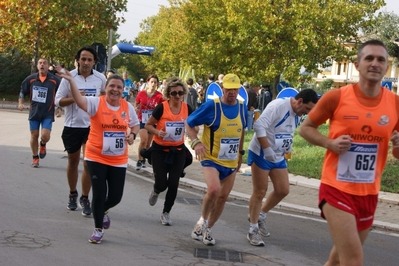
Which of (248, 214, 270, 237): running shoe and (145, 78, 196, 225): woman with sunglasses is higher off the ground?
(145, 78, 196, 225): woman with sunglasses

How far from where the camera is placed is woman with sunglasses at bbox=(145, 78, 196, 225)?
30.9ft

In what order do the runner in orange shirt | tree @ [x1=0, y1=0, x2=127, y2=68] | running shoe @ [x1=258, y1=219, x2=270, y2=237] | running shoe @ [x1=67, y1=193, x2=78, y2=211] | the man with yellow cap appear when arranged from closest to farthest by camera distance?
the runner in orange shirt, the man with yellow cap, running shoe @ [x1=258, y1=219, x2=270, y2=237], running shoe @ [x1=67, y1=193, x2=78, y2=211], tree @ [x1=0, y1=0, x2=127, y2=68]

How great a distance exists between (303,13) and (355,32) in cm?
300

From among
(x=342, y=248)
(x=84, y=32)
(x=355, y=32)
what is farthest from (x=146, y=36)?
(x=342, y=248)

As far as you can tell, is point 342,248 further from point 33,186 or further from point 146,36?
point 146,36

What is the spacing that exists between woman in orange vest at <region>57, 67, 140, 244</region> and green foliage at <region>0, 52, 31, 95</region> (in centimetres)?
3411

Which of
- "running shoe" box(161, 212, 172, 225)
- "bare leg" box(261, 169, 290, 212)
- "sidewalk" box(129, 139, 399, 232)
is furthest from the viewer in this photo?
"sidewalk" box(129, 139, 399, 232)

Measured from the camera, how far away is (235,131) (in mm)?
8414

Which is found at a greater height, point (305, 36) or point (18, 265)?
point (305, 36)

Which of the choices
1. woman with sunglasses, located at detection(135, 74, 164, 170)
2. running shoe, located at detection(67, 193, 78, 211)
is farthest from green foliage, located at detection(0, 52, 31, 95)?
running shoe, located at detection(67, 193, 78, 211)

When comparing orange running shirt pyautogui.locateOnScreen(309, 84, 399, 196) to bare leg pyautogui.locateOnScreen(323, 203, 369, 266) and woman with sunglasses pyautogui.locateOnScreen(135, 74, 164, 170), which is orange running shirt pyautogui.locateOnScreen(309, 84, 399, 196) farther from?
woman with sunglasses pyautogui.locateOnScreen(135, 74, 164, 170)

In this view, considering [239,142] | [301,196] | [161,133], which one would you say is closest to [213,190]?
[239,142]

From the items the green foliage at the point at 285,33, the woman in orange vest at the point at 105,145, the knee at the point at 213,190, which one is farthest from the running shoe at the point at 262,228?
the green foliage at the point at 285,33

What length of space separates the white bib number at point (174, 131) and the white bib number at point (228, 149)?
1321 millimetres
